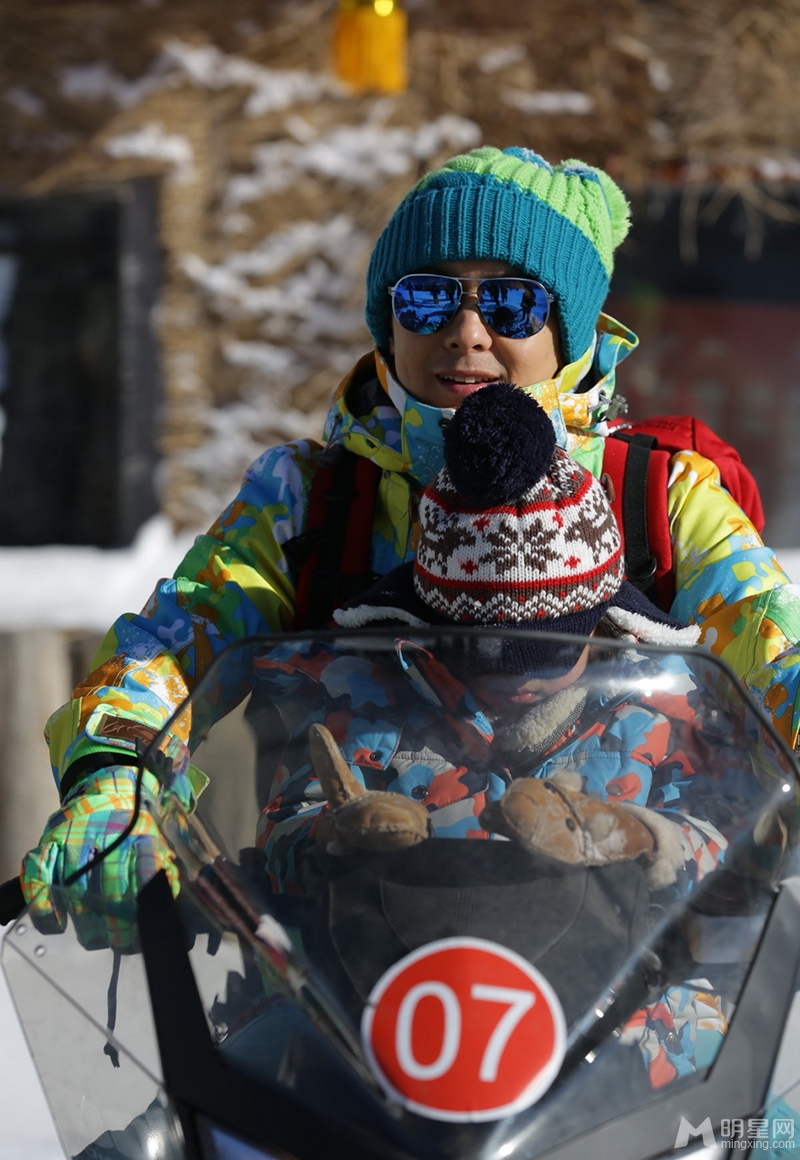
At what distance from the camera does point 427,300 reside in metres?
1.91

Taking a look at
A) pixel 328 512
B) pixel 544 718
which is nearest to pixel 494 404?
pixel 544 718

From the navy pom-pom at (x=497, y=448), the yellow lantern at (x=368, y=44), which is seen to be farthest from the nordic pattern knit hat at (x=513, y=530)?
the yellow lantern at (x=368, y=44)

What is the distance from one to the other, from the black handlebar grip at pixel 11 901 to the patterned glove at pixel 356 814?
0.37 meters

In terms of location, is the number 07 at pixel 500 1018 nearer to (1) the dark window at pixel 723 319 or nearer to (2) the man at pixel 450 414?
(2) the man at pixel 450 414

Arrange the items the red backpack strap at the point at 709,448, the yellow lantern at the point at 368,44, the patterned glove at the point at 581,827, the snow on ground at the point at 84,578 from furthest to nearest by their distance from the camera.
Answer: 1. the snow on ground at the point at 84,578
2. the yellow lantern at the point at 368,44
3. the red backpack strap at the point at 709,448
4. the patterned glove at the point at 581,827

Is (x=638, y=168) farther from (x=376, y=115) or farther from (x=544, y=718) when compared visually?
(x=544, y=718)

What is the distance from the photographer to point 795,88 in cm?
534

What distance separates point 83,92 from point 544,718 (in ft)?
16.4

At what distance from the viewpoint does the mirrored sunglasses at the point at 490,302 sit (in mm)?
1894

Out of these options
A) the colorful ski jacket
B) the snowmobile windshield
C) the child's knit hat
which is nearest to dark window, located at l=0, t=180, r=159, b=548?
the colorful ski jacket

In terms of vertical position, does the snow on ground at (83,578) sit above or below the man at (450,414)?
below

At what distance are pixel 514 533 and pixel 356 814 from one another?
0.37 meters

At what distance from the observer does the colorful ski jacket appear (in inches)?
66.8

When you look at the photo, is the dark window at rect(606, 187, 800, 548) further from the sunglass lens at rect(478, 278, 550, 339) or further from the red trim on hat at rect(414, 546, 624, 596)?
the red trim on hat at rect(414, 546, 624, 596)
